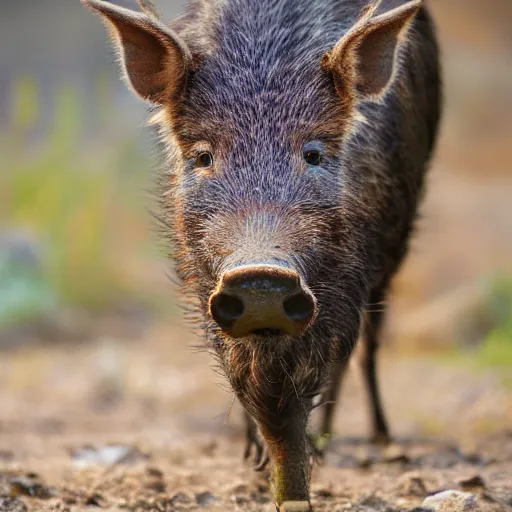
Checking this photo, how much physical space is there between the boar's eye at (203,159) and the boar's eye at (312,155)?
12.7 inches

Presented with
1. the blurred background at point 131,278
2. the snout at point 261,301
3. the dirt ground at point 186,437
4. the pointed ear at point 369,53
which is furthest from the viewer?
the blurred background at point 131,278

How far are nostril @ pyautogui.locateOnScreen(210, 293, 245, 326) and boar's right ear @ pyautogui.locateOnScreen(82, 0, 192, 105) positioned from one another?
107 cm

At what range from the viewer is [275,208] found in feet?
11.1

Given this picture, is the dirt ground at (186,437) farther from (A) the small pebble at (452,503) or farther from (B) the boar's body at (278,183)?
(B) the boar's body at (278,183)

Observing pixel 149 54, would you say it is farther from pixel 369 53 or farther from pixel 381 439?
pixel 381 439

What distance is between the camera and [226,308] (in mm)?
3045

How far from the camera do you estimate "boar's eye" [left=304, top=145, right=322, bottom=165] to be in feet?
12.0

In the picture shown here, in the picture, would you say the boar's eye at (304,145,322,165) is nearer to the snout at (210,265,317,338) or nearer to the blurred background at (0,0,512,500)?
the snout at (210,265,317,338)

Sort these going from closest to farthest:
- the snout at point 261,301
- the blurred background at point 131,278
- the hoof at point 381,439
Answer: the snout at point 261,301, the hoof at point 381,439, the blurred background at point 131,278

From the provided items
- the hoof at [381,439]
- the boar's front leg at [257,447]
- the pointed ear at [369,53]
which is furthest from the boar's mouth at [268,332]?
the hoof at [381,439]

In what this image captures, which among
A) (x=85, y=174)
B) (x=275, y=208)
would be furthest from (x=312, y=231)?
(x=85, y=174)

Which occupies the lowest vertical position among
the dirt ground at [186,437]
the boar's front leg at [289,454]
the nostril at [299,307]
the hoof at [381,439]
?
the hoof at [381,439]

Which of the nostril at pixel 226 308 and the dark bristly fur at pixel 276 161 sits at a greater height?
the dark bristly fur at pixel 276 161

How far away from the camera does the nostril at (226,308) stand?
3.01 meters
